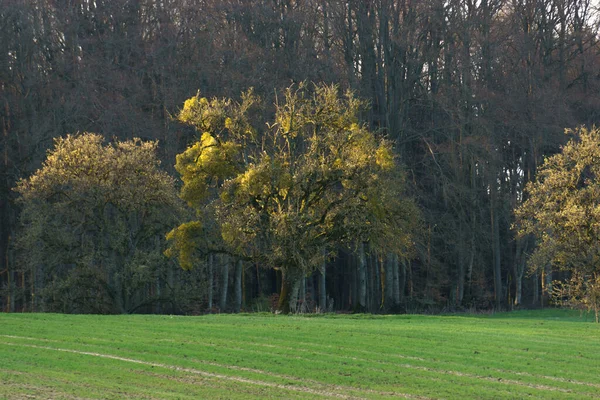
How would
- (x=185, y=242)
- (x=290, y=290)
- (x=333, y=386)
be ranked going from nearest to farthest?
(x=333, y=386) < (x=185, y=242) < (x=290, y=290)

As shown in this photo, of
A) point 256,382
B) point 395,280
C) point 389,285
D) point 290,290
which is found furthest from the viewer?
point 395,280

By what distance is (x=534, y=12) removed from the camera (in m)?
61.2

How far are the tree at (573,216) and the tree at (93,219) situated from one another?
16.7 m

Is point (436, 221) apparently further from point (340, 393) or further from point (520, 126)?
point (340, 393)

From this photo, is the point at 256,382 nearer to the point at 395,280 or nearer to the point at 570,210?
the point at 570,210

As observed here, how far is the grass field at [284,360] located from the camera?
19125 millimetres

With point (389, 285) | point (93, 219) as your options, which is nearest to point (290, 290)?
point (93, 219)

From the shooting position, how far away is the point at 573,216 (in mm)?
36031

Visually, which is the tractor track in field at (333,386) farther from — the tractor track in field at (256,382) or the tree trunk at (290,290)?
the tree trunk at (290,290)

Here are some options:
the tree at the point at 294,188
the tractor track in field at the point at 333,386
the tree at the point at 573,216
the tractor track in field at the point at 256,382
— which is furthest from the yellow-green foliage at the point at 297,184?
→ the tractor track in field at the point at 256,382

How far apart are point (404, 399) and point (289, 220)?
845 inches

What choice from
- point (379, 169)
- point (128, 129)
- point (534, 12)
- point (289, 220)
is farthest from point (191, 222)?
point (534, 12)

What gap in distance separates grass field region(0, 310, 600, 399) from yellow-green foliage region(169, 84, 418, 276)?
28.3 ft

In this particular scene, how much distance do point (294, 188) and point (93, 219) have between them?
9.82 metres
